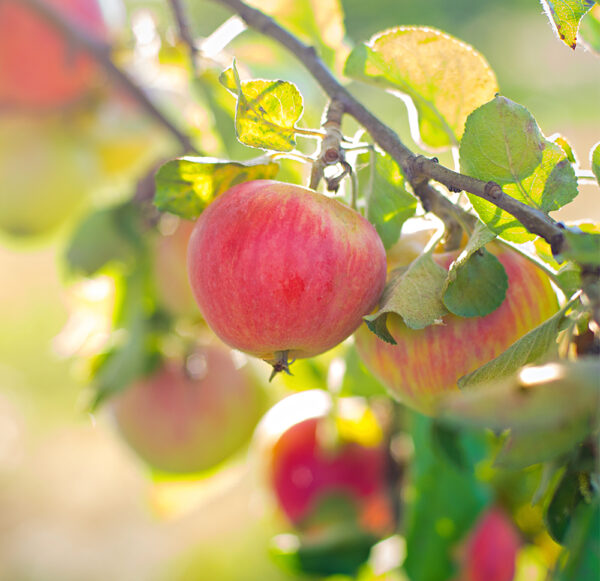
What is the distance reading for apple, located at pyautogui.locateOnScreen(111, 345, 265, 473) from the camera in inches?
26.1

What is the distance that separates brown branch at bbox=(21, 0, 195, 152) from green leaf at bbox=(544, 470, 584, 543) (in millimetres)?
408

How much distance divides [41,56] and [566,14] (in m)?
0.55

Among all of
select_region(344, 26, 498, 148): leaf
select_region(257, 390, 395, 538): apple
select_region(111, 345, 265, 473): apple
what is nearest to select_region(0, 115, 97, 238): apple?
select_region(111, 345, 265, 473): apple

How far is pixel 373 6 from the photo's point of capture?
278 centimetres

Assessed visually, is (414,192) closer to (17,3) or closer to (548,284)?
(548,284)

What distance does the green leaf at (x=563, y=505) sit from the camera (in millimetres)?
356

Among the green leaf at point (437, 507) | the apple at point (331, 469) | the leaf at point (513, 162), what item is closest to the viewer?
the leaf at point (513, 162)

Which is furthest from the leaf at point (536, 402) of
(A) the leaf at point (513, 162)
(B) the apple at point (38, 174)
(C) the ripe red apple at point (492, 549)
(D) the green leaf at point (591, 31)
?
(B) the apple at point (38, 174)

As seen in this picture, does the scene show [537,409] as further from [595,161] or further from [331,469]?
[331,469]

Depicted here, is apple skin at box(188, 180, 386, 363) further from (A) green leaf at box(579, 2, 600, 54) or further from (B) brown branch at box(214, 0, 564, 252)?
(A) green leaf at box(579, 2, 600, 54)

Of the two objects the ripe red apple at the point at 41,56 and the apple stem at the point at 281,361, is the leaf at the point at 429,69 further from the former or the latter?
the ripe red apple at the point at 41,56

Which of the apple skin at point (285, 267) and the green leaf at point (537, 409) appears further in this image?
the apple skin at point (285, 267)

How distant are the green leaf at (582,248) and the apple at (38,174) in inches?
21.5

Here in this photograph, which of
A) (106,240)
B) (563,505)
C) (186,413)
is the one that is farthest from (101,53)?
(563,505)
